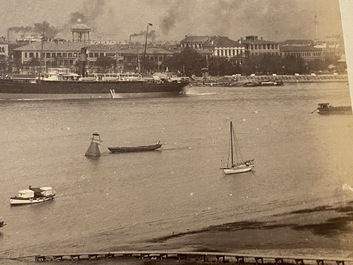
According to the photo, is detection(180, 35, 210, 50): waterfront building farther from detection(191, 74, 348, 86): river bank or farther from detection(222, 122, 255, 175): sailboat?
detection(222, 122, 255, 175): sailboat

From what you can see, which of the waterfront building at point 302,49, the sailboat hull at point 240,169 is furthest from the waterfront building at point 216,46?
the sailboat hull at point 240,169

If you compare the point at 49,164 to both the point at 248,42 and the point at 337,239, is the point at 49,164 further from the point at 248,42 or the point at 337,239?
the point at 337,239

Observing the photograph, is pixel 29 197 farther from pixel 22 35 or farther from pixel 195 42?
pixel 195 42

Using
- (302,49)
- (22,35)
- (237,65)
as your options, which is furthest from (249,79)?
(22,35)

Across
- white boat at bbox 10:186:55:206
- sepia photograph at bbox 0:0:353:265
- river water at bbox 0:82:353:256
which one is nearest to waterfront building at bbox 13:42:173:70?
sepia photograph at bbox 0:0:353:265

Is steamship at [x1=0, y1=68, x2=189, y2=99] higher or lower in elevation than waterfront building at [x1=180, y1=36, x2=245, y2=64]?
lower

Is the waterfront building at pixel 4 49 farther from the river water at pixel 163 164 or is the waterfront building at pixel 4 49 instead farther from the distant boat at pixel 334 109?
the distant boat at pixel 334 109
